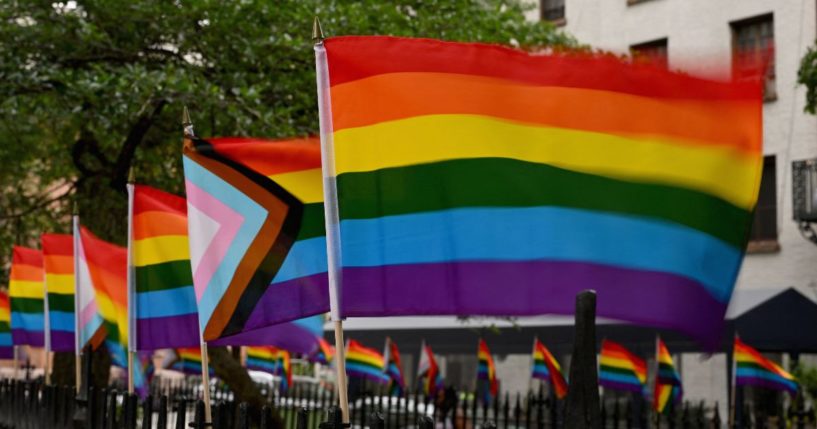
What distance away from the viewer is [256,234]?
6.63 metres

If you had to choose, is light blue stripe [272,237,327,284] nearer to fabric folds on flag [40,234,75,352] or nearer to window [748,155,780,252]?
fabric folds on flag [40,234,75,352]

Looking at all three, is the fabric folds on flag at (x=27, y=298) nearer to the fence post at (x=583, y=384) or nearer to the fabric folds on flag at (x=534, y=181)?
the fabric folds on flag at (x=534, y=181)

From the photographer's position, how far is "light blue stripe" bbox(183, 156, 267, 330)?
6.67 m

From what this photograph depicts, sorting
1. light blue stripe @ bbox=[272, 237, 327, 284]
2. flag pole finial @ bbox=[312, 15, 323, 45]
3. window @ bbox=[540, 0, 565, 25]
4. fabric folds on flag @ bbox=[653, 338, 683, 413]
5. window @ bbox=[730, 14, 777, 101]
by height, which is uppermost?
window @ bbox=[540, 0, 565, 25]

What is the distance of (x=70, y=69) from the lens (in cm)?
1416

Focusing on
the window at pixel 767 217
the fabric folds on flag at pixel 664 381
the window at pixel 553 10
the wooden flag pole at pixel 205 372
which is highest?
the window at pixel 553 10

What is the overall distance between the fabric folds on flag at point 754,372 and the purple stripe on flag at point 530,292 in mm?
9746

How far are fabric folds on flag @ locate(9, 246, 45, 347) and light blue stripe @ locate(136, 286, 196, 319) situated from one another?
4.81 m

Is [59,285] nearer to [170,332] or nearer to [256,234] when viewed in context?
[170,332]

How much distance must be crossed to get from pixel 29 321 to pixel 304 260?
8.09 m

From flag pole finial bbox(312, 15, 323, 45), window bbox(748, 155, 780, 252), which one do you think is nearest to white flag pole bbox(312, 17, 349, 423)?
flag pole finial bbox(312, 15, 323, 45)

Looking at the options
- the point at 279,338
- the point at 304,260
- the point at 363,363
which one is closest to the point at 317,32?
the point at 304,260

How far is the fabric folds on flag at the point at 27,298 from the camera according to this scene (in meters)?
13.5

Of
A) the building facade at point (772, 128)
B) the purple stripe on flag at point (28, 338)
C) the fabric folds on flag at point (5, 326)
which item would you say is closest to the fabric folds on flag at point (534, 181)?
the purple stripe on flag at point (28, 338)
